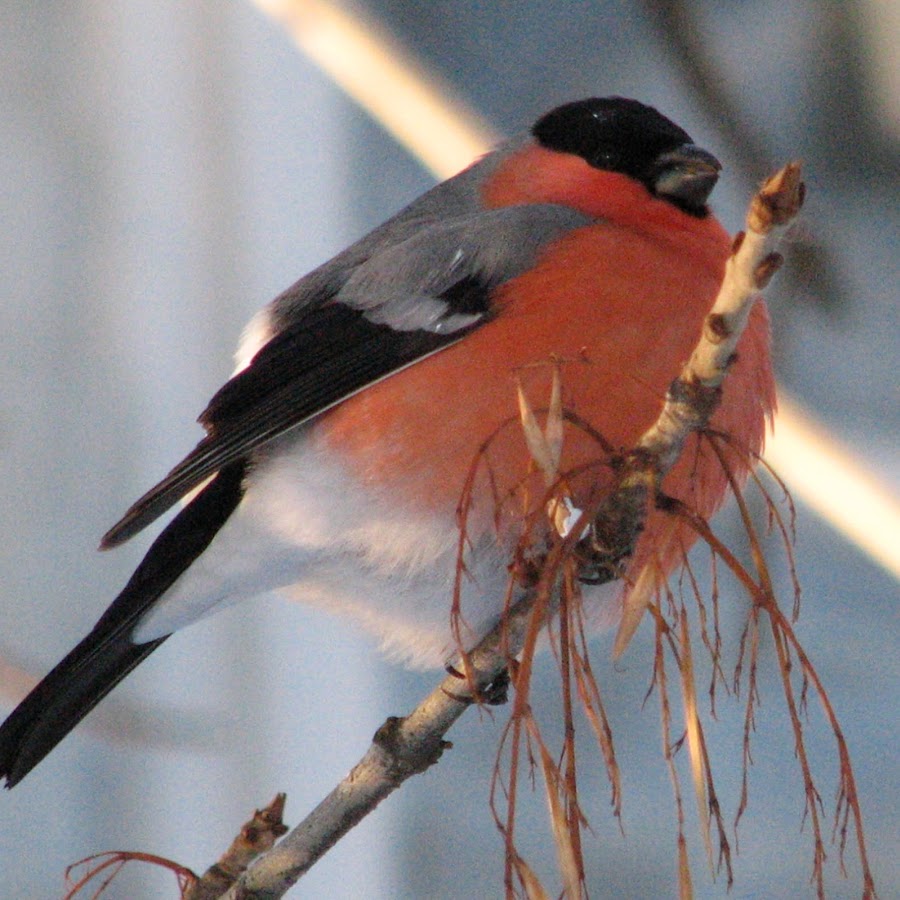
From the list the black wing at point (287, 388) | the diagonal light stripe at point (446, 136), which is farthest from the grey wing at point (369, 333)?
the diagonal light stripe at point (446, 136)

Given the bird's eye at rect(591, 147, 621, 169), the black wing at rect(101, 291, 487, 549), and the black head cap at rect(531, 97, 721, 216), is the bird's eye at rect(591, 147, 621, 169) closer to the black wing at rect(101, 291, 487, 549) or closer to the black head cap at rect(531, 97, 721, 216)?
the black head cap at rect(531, 97, 721, 216)

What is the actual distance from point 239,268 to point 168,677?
0.50 m

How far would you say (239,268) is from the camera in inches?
58.3

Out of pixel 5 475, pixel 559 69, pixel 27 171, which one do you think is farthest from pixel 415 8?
pixel 5 475

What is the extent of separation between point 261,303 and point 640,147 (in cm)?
70

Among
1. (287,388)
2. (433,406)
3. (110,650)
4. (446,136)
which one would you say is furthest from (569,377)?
(446,136)

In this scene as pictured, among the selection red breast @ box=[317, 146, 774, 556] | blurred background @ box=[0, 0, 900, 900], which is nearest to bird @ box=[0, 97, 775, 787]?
red breast @ box=[317, 146, 774, 556]

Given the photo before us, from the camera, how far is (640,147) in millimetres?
866

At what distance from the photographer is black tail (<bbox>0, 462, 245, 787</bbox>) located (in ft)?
2.56

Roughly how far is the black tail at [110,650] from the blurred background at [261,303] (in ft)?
1.58

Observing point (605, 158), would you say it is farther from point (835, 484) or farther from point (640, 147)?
point (835, 484)

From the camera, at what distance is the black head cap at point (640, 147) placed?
83 cm

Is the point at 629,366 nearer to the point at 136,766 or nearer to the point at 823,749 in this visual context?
the point at 823,749

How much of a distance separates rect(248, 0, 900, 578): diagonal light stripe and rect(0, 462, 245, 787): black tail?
0.58 m
